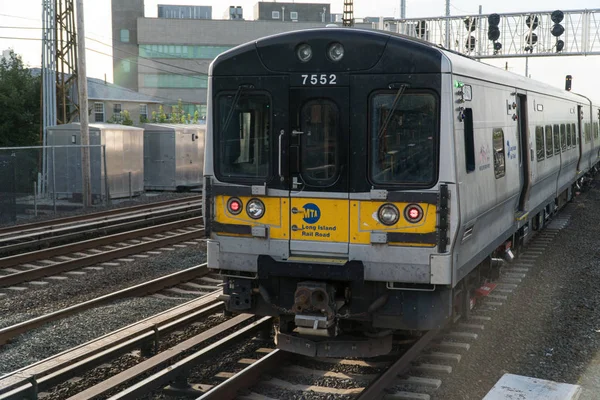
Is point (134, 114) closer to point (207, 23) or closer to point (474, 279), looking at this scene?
point (207, 23)

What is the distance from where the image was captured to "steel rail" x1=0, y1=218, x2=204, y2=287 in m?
12.1

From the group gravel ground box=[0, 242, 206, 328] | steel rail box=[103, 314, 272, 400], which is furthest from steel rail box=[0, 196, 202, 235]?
steel rail box=[103, 314, 272, 400]

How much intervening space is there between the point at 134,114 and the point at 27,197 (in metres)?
40.5

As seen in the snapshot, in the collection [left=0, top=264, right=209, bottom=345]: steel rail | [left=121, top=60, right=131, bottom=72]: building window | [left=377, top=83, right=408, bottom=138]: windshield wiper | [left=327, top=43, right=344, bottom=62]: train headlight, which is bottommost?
[left=0, top=264, right=209, bottom=345]: steel rail

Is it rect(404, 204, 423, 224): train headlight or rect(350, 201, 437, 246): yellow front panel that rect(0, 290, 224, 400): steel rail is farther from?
rect(404, 204, 423, 224): train headlight

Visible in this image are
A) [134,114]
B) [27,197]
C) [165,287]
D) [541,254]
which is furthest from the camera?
[134,114]

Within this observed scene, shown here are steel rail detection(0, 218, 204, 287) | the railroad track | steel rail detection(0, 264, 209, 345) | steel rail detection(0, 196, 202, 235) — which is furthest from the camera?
steel rail detection(0, 196, 202, 235)

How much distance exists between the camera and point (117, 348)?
24.6ft

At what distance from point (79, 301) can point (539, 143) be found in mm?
7283

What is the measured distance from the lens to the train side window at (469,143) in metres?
7.39

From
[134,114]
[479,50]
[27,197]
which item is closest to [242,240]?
[27,197]

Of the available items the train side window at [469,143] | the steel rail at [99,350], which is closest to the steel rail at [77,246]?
the steel rail at [99,350]

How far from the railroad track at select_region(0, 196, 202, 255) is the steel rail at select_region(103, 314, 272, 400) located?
7719mm

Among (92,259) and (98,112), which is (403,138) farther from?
(98,112)
